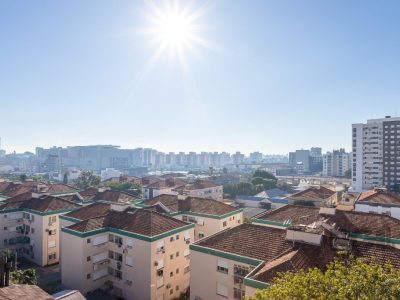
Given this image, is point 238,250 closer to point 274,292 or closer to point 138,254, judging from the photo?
point 138,254

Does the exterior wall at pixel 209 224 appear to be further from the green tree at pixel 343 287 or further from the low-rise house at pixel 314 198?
the green tree at pixel 343 287

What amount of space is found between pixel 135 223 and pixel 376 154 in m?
115

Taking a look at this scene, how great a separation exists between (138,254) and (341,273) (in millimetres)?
25272

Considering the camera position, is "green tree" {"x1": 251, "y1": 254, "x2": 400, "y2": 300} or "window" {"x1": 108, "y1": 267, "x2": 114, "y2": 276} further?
"window" {"x1": 108, "y1": 267, "x2": 114, "y2": 276}

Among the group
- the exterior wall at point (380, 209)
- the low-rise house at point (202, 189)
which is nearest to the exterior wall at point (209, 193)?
the low-rise house at point (202, 189)

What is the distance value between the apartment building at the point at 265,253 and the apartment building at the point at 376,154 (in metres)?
98.6

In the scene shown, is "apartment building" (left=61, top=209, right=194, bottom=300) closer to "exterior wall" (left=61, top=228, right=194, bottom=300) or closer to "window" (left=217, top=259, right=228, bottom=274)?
"exterior wall" (left=61, top=228, right=194, bottom=300)

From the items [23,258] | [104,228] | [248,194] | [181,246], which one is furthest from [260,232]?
[248,194]

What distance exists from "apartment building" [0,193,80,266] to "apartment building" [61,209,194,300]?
37.8 ft

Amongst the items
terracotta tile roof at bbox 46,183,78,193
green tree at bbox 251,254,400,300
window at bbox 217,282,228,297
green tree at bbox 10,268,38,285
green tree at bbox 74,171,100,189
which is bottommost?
green tree at bbox 10,268,38,285

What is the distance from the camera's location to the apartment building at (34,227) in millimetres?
46469

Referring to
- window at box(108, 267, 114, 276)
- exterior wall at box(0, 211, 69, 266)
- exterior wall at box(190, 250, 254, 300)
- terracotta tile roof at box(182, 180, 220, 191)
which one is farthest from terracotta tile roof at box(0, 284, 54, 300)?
terracotta tile roof at box(182, 180, 220, 191)

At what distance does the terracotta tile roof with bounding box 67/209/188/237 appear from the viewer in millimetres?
35156

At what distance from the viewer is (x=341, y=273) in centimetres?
1345
